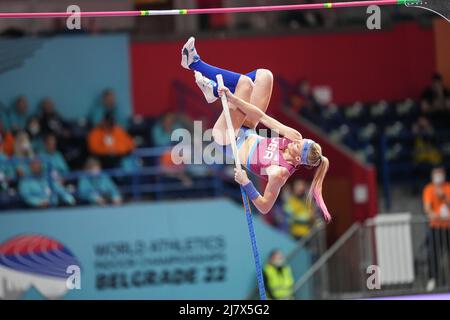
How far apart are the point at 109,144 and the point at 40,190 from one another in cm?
107

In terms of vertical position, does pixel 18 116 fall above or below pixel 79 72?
below

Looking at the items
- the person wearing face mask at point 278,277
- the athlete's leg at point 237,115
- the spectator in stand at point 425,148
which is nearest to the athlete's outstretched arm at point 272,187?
the athlete's leg at point 237,115

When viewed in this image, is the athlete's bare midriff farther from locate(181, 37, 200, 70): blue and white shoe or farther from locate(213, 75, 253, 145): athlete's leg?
locate(181, 37, 200, 70): blue and white shoe

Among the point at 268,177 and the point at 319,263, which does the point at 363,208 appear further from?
the point at 268,177

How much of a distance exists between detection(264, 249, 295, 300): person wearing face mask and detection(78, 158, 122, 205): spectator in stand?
77.2 inches

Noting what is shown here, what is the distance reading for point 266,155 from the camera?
9.18m

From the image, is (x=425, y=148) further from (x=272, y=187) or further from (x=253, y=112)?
(x=272, y=187)

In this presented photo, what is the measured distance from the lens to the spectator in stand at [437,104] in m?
16.3

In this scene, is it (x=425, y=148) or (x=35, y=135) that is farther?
(x=425, y=148)

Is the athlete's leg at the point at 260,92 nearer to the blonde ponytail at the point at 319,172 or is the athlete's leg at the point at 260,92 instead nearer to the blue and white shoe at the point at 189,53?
the blue and white shoe at the point at 189,53

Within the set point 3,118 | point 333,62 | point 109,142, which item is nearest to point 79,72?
point 109,142

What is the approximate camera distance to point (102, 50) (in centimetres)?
1499

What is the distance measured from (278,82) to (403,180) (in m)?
2.15

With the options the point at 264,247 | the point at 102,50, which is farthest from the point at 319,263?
the point at 102,50
